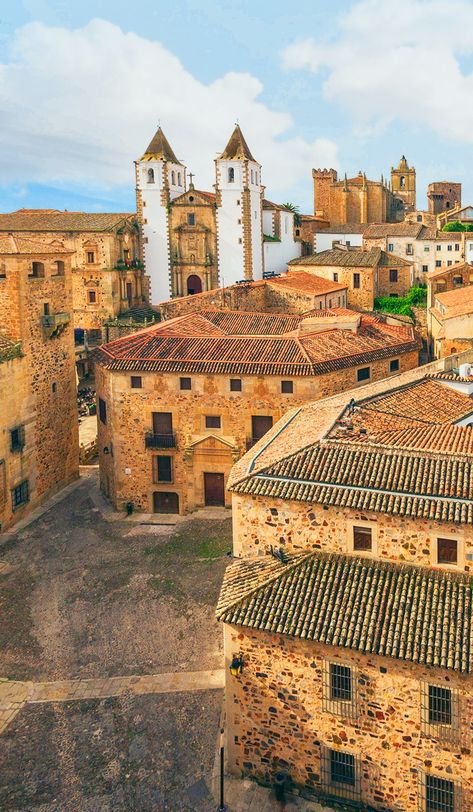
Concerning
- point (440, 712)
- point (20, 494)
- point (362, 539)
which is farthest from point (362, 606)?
point (20, 494)

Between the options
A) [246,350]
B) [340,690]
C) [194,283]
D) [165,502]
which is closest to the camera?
[340,690]

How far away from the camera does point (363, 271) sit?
52.9m

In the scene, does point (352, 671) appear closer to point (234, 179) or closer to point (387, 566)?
point (387, 566)

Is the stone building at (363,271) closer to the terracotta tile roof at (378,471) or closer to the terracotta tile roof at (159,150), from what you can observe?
the terracotta tile roof at (159,150)

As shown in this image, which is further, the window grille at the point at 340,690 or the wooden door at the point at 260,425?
the wooden door at the point at 260,425

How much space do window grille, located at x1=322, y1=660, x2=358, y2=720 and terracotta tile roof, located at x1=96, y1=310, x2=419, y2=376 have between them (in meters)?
14.7

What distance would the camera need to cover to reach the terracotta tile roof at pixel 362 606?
504 inches

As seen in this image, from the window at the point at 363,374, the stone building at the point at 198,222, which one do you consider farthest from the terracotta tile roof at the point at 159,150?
the window at the point at 363,374

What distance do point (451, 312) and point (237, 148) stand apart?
24.9 m

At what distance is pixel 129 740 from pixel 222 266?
138 ft

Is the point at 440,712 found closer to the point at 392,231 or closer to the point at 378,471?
the point at 378,471

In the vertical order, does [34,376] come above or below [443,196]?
below

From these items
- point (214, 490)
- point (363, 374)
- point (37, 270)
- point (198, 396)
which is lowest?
point (214, 490)

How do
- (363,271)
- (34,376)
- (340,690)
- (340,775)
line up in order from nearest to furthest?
(340,690) < (340,775) < (34,376) < (363,271)
